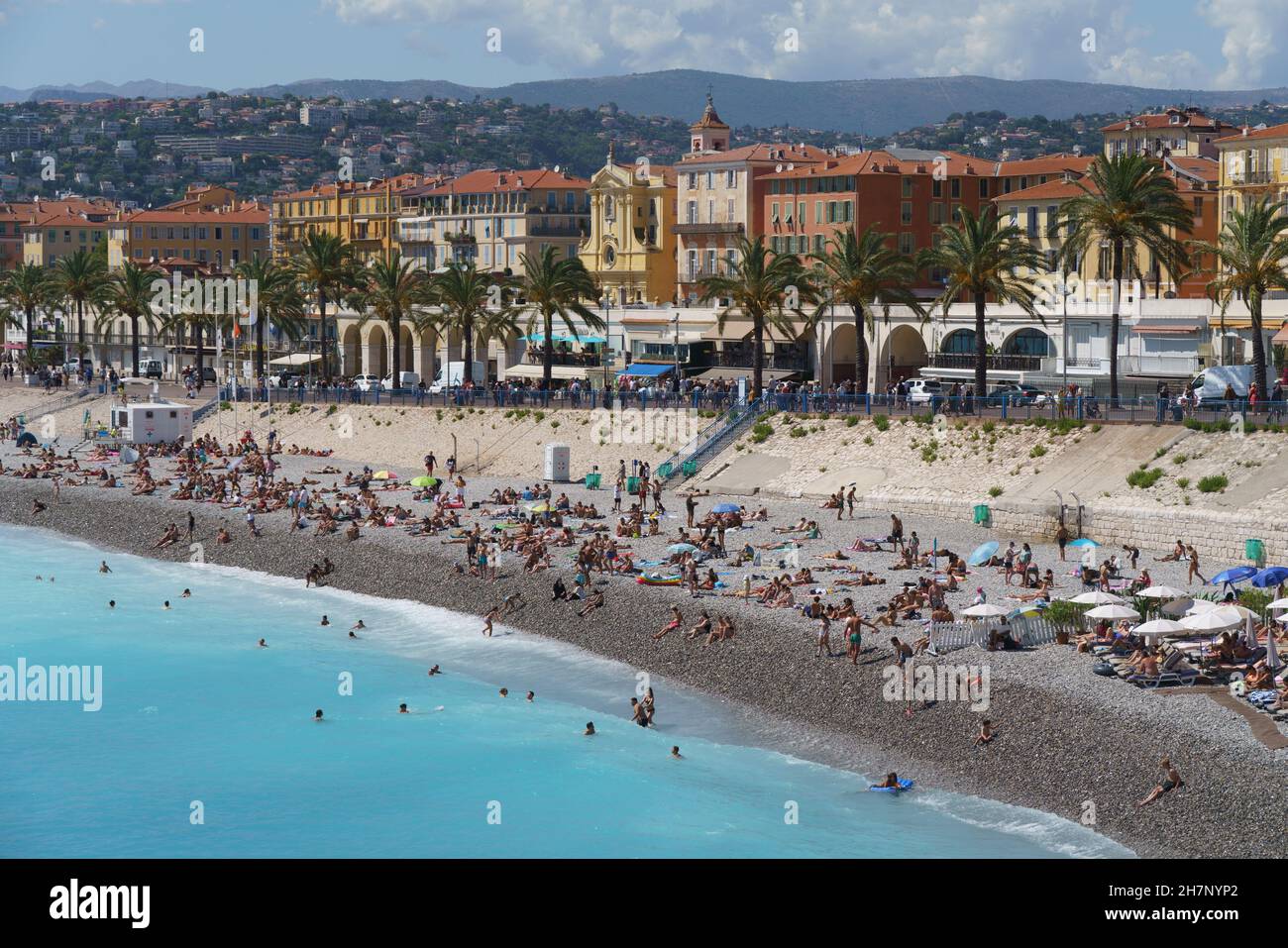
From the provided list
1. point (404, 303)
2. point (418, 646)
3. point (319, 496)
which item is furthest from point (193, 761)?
point (404, 303)

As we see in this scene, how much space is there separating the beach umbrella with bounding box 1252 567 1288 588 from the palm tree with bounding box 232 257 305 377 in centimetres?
5480

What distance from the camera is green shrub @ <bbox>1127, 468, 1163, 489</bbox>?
146ft

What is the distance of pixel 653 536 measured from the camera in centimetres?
4688

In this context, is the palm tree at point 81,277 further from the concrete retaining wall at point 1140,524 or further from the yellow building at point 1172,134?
the concrete retaining wall at point 1140,524

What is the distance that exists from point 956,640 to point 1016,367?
3032cm

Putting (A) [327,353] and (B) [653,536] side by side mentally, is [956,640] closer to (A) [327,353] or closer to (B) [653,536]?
(B) [653,536]

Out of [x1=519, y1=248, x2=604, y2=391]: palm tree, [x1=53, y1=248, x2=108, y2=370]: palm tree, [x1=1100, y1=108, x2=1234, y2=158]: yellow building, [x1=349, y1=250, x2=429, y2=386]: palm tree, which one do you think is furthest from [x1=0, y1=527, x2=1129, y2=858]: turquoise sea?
[x1=1100, y1=108, x2=1234, y2=158]: yellow building

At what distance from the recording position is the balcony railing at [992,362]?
A: 203ft

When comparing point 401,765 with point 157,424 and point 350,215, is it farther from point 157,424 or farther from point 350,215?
point 350,215

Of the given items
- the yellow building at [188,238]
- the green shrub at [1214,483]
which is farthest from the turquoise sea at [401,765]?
the yellow building at [188,238]

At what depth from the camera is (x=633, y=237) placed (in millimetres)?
86562

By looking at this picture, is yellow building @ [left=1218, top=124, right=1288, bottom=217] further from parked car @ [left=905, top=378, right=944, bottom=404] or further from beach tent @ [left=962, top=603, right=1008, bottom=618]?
beach tent @ [left=962, top=603, right=1008, bottom=618]

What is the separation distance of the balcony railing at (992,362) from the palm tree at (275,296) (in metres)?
31.4

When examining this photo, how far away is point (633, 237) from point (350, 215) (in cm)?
3605
